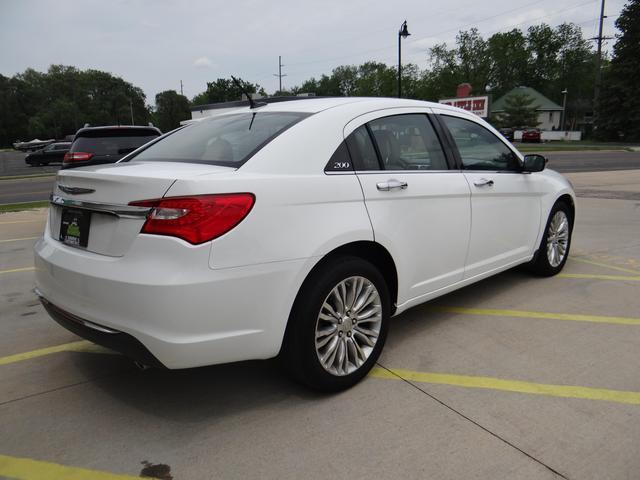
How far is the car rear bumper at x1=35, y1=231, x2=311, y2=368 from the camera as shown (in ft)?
7.41

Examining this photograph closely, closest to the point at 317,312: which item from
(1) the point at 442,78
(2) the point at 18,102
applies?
(1) the point at 442,78

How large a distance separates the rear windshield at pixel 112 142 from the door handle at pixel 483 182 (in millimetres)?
6552

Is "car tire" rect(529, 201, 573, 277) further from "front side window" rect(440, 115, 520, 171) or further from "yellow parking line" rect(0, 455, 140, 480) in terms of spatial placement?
"yellow parking line" rect(0, 455, 140, 480)

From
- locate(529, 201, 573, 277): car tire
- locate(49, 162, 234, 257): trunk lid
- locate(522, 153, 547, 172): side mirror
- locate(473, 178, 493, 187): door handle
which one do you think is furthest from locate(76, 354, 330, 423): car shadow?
locate(529, 201, 573, 277): car tire

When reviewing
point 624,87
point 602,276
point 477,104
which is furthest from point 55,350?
point 624,87

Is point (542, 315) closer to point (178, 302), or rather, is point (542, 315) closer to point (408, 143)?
point (408, 143)

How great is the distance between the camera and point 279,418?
8.68ft

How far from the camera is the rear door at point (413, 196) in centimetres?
302

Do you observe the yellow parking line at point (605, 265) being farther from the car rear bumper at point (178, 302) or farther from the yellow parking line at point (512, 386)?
the car rear bumper at point (178, 302)

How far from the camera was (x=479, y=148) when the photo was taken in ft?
13.2

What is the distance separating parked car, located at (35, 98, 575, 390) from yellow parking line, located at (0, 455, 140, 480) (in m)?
0.53

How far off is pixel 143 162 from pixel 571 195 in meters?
4.24

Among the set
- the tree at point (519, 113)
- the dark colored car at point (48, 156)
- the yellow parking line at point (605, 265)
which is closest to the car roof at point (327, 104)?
the yellow parking line at point (605, 265)

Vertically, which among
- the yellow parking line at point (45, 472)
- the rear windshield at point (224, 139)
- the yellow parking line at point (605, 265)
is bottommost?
the yellow parking line at point (45, 472)
